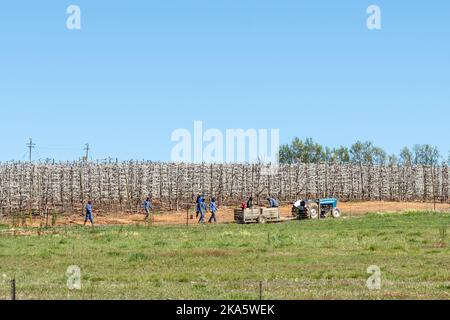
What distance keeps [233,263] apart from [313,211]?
94.6ft

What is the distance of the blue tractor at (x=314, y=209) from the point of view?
175ft

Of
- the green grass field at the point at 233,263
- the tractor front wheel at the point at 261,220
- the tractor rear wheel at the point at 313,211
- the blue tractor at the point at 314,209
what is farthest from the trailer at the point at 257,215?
the green grass field at the point at 233,263

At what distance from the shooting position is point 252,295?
16.8m

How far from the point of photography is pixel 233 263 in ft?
82.9

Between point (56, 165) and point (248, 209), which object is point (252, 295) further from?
point (56, 165)

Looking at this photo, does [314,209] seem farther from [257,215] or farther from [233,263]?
[233,263]

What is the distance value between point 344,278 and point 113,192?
5216 cm

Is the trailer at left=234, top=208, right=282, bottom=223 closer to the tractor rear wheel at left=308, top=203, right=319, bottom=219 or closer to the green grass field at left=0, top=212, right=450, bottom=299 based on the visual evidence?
the tractor rear wheel at left=308, top=203, right=319, bottom=219

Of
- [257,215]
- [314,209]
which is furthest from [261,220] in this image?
[314,209]

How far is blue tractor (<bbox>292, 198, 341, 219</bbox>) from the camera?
175ft

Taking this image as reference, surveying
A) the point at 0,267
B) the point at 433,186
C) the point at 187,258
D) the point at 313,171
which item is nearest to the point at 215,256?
the point at 187,258

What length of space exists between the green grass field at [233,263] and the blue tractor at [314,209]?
12267 mm

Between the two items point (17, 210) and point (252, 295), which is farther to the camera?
point (17, 210)

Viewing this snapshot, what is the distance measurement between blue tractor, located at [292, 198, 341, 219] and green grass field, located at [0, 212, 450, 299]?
483 inches
